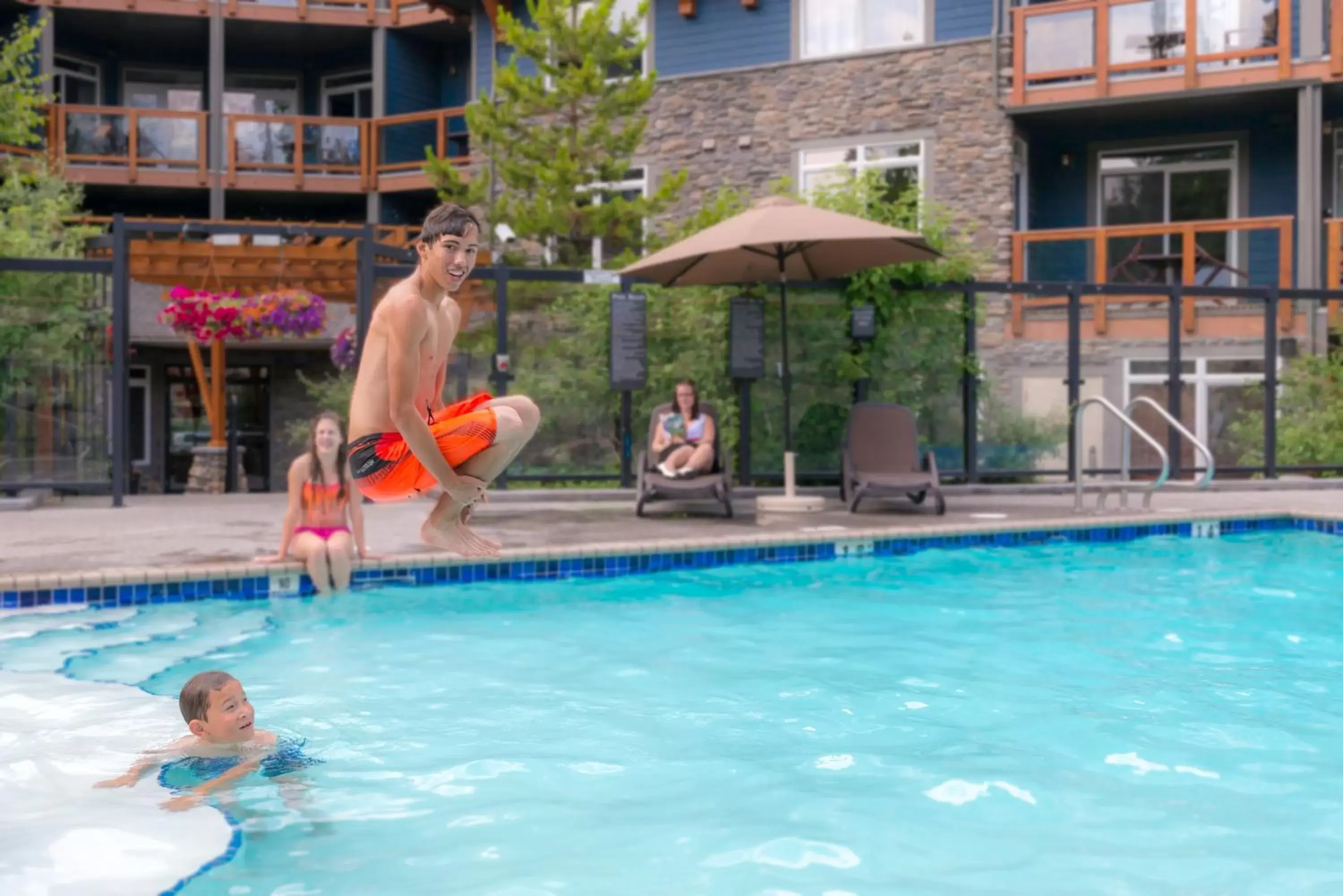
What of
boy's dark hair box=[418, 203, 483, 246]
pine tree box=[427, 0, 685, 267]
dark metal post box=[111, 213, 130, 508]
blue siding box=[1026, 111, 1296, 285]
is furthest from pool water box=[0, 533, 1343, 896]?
blue siding box=[1026, 111, 1296, 285]

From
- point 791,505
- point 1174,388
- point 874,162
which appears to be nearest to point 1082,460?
point 791,505

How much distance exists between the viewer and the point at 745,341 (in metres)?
12.3

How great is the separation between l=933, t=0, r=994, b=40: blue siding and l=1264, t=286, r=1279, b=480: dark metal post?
5.30m

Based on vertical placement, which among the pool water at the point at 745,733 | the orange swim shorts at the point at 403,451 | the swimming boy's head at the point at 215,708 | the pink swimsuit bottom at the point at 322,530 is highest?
the orange swim shorts at the point at 403,451

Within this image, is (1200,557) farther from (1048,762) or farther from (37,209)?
(37,209)

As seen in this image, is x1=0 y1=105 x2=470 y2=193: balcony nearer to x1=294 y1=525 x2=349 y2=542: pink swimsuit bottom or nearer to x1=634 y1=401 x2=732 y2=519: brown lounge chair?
x1=634 y1=401 x2=732 y2=519: brown lounge chair

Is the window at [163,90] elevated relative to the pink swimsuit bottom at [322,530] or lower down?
elevated

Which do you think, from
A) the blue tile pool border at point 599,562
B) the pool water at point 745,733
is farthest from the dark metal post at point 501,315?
the pool water at point 745,733

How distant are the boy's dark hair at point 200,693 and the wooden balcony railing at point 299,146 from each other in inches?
688

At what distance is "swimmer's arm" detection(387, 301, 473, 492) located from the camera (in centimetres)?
325

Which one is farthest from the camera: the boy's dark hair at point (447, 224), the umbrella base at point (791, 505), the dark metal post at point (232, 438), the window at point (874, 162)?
the dark metal post at point (232, 438)

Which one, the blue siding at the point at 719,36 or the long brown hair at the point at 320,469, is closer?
the long brown hair at the point at 320,469

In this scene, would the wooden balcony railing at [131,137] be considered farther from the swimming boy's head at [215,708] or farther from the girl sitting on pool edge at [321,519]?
the swimming boy's head at [215,708]

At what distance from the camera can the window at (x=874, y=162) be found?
17.6m
